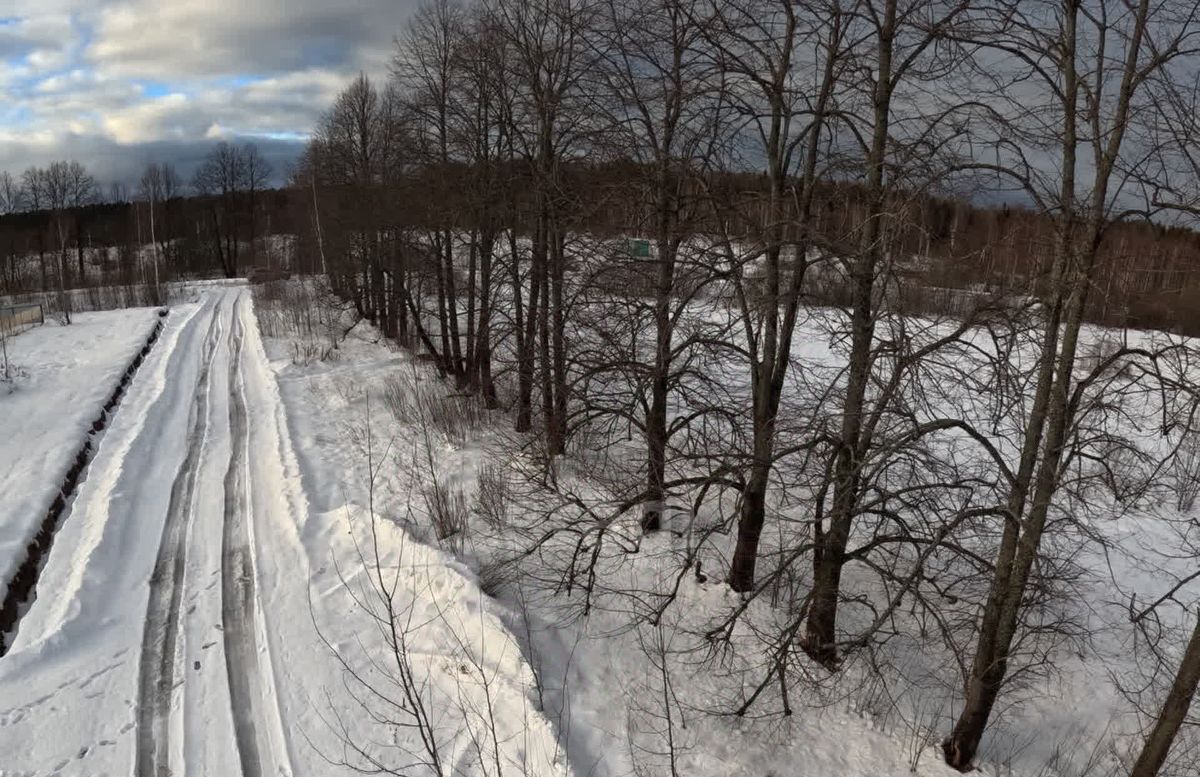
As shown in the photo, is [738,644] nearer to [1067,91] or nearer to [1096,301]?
[1096,301]

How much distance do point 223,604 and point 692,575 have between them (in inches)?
215

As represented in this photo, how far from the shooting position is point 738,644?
797 cm

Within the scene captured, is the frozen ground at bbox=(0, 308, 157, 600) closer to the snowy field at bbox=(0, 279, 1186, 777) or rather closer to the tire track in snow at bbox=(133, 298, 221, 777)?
the snowy field at bbox=(0, 279, 1186, 777)

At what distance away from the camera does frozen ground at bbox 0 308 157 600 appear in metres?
9.93

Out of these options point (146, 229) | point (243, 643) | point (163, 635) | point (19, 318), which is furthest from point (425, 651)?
point (146, 229)

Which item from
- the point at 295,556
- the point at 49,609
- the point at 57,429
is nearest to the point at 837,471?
the point at 295,556

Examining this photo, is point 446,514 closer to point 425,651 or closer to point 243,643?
point 425,651

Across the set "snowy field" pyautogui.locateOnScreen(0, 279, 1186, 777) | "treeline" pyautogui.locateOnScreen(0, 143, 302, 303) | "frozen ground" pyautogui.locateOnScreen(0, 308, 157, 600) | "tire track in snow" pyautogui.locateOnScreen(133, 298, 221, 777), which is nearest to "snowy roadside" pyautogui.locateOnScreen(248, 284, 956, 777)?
"snowy field" pyautogui.locateOnScreen(0, 279, 1186, 777)

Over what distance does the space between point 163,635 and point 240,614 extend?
2.28 feet

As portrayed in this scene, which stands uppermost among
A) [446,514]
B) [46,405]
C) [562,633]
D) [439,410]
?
[439,410]

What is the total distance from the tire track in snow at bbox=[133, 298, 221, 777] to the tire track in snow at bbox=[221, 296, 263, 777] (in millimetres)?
463

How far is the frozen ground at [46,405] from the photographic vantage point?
993 centimetres

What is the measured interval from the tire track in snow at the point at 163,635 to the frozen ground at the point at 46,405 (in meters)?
1.54

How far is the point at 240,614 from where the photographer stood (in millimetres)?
7512
